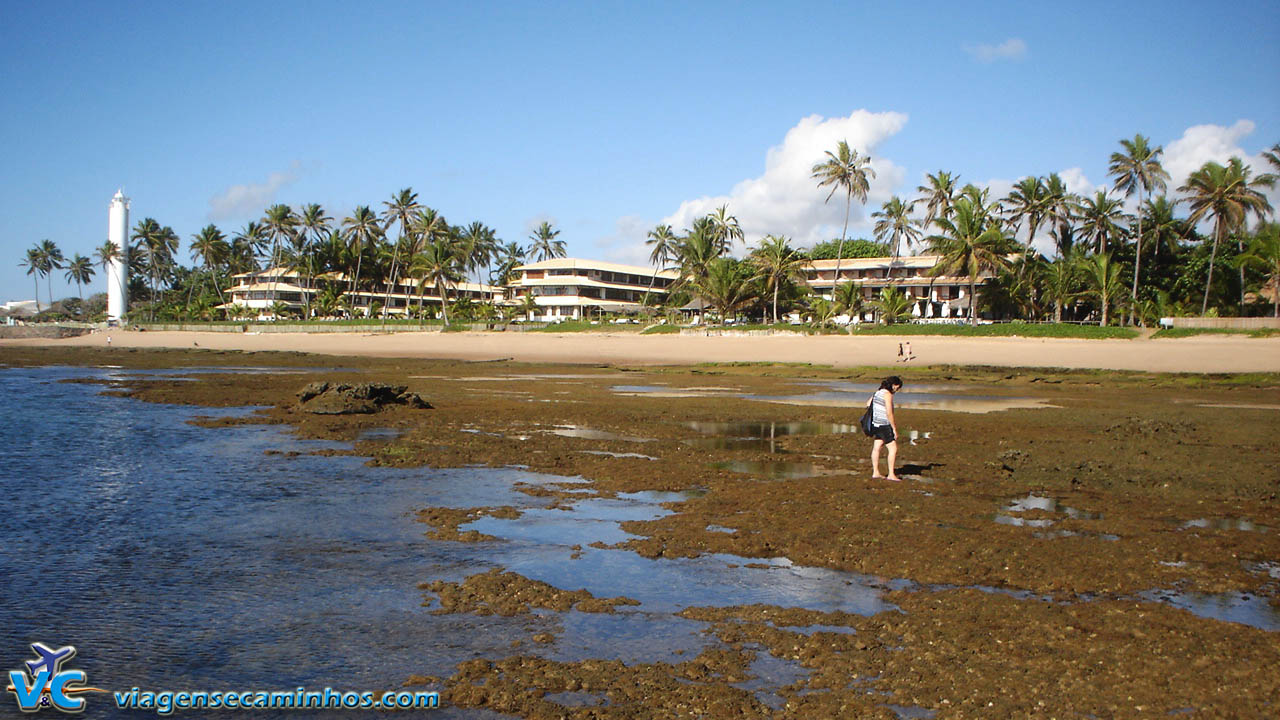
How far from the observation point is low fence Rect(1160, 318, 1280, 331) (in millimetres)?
49375

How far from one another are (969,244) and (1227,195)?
16.9 meters

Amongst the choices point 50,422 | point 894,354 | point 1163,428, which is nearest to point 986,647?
point 1163,428

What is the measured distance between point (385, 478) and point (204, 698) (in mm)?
6869

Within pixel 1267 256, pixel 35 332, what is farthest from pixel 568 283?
pixel 1267 256

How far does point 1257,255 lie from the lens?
55.3 m

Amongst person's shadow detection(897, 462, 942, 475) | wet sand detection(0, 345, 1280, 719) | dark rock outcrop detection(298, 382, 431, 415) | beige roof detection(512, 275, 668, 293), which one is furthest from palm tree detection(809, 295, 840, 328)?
→ person's shadow detection(897, 462, 942, 475)

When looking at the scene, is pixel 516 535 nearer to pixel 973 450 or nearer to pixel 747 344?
Answer: pixel 973 450

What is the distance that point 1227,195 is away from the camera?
200 feet

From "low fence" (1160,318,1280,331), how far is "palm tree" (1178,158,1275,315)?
8.01 m

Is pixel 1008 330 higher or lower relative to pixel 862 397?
higher

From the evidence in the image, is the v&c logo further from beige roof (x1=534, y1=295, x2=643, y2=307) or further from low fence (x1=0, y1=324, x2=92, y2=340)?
low fence (x1=0, y1=324, x2=92, y2=340)

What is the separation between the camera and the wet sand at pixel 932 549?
16.7ft

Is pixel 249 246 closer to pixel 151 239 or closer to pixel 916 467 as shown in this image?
pixel 151 239

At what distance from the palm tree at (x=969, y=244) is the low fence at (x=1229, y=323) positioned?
521 inches
